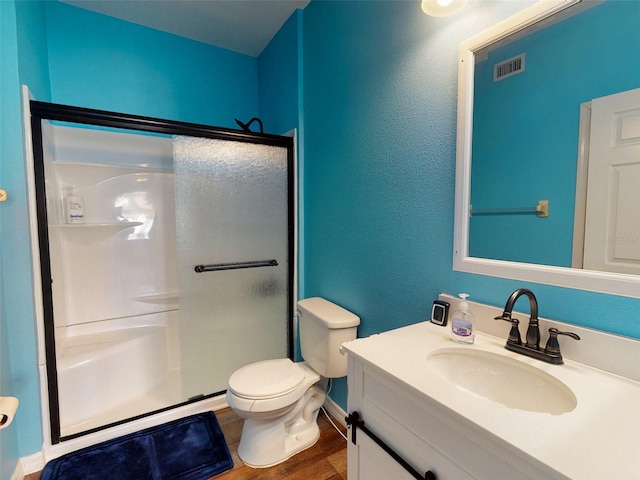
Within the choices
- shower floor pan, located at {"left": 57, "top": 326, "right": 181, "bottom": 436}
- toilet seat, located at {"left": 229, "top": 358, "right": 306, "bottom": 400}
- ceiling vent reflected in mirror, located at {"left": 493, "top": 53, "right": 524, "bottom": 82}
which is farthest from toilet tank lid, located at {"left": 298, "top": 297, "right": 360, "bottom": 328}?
ceiling vent reflected in mirror, located at {"left": 493, "top": 53, "right": 524, "bottom": 82}

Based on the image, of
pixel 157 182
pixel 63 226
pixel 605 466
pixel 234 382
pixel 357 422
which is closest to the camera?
pixel 605 466

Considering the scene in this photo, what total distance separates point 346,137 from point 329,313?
3.15 ft

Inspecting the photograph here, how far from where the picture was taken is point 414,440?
2.48 ft

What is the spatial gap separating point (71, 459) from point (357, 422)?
1560 mm

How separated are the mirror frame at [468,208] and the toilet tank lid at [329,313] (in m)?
0.64

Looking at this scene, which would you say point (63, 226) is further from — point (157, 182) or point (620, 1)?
point (620, 1)

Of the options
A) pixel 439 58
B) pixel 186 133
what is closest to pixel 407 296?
pixel 439 58

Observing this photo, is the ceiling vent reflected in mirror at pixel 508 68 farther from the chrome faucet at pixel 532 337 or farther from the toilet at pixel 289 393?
the toilet at pixel 289 393

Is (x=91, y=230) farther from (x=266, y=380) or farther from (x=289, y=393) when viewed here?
(x=289, y=393)

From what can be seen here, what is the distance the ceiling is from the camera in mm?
1947

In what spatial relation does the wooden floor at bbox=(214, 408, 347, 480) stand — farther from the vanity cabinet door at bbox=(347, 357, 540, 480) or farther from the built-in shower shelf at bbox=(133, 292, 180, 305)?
the built-in shower shelf at bbox=(133, 292, 180, 305)

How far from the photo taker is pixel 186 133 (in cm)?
173

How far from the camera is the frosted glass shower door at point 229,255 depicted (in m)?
1.80

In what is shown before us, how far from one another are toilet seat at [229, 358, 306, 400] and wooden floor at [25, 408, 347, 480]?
1.30 feet
